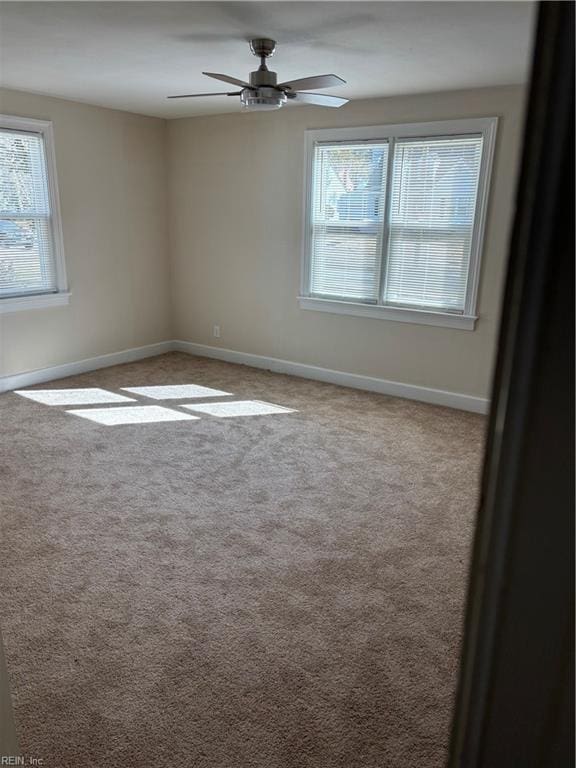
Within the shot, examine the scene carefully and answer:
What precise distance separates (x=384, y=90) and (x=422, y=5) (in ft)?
6.42

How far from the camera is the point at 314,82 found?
316 cm

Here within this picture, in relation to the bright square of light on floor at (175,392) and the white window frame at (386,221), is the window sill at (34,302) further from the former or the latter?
the white window frame at (386,221)

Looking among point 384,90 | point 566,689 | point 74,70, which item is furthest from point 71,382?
point 566,689

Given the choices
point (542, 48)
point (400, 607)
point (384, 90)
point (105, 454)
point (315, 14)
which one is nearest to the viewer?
point (542, 48)

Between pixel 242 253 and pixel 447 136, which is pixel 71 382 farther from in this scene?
pixel 447 136

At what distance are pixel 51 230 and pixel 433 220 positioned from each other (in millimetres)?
3495

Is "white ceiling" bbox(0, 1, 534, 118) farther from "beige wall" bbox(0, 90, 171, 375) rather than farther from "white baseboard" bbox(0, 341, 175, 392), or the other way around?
"white baseboard" bbox(0, 341, 175, 392)

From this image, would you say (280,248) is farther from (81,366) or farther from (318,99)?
(81,366)

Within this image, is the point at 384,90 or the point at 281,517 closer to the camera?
the point at 281,517

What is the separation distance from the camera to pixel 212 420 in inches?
180

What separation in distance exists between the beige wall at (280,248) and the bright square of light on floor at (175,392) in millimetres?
972

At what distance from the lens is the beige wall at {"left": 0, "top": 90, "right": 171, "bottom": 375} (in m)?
5.17

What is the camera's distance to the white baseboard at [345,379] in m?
4.91

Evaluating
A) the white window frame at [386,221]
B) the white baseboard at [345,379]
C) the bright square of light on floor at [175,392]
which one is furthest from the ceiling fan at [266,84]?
the white baseboard at [345,379]
